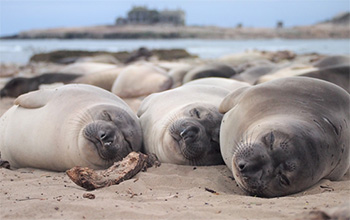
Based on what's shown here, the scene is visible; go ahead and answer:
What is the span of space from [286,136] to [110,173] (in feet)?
4.36

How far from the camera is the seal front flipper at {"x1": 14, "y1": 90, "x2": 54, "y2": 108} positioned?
16.4 feet

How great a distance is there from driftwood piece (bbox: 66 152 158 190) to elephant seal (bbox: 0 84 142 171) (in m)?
0.24

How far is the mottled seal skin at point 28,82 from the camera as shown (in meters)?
9.12

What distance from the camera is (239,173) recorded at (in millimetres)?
3537

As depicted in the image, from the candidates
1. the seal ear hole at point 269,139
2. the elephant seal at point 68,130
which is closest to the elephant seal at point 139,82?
the elephant seal at point 68,130

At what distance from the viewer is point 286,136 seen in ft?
11.4

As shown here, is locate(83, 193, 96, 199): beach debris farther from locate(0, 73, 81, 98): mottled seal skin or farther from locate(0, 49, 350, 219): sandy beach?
locate(0, 73, 81, 98): mottled seal skin

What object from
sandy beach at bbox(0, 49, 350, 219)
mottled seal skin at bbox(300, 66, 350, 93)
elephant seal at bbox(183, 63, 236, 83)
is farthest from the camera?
elephant seal at bbox(183, 63, 236, 83)

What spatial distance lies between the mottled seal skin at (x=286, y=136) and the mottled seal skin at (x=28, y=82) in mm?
5693

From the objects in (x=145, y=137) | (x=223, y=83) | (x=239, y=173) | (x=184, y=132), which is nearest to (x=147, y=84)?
(x=223, y=83)

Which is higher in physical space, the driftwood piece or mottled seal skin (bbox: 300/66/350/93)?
mottled seal skin (bbox: 300/66/350/93)

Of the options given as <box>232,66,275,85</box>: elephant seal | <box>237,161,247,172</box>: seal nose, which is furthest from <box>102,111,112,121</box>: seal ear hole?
<box>232,66,275,85</box>: elephant seal

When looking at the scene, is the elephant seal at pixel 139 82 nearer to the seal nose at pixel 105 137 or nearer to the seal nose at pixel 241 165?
the seal nose at pixel 105 137

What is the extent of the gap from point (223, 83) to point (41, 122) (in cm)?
245
